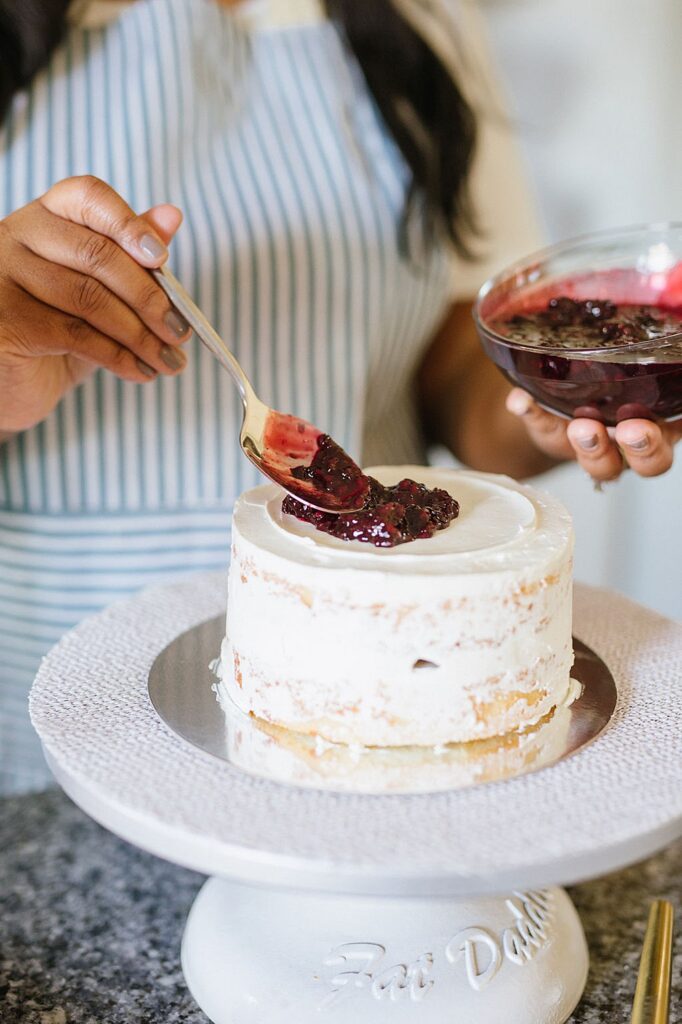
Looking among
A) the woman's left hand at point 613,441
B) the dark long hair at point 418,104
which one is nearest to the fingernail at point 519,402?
the woman's left hand at point 613,441

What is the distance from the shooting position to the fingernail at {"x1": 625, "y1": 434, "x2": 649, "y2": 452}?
777mm

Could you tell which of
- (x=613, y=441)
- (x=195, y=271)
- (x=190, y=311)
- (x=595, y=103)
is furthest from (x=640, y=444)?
(x=595, y=103)

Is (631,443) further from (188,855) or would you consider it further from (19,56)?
(19,56)

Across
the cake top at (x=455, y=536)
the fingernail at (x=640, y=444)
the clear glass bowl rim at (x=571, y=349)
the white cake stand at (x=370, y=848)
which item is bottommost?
the white cake stand at (x=370, y=848)

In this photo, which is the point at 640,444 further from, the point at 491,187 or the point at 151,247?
the point at 491,187

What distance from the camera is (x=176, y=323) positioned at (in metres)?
0.78

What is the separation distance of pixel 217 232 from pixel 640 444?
536 millimetres

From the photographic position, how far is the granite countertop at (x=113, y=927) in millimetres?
698

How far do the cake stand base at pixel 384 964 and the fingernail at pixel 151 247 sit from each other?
0.44 metres

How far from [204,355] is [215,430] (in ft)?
0.28

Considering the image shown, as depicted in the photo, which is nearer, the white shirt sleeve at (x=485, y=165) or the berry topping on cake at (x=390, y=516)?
the berry topping on cake at (x=390, y=516)

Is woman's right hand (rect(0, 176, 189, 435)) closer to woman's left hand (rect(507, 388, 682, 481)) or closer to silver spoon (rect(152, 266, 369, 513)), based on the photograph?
silver spoon (rect(152, 266, 369, 513))

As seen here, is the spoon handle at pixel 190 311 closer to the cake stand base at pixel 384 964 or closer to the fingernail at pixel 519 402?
the fingernail at pixel 519 402

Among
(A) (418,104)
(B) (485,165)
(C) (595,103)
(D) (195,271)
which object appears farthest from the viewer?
(C) (595,103)
